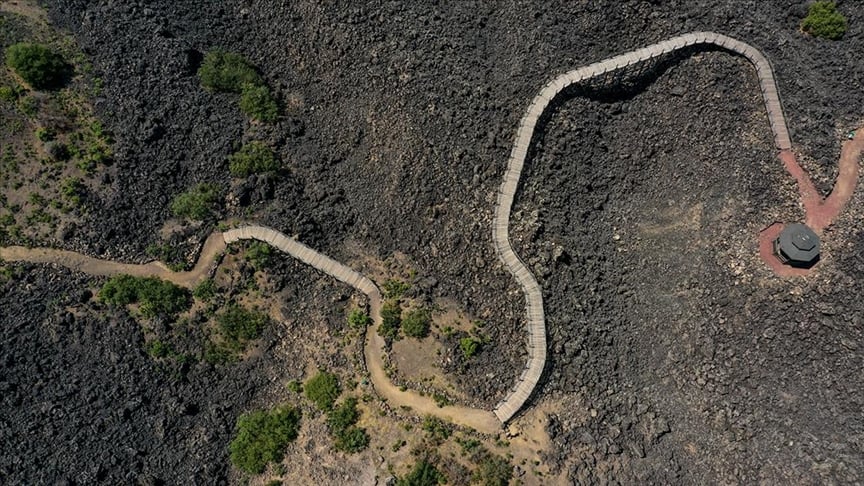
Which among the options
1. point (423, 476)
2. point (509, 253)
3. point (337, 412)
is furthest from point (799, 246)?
point (337, 412)

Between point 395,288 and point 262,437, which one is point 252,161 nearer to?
point 395,288

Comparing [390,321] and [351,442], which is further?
[390,321]

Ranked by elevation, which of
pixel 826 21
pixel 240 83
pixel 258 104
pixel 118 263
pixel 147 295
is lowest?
pixel 147 295

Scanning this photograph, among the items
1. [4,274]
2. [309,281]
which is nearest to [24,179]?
[4,274]

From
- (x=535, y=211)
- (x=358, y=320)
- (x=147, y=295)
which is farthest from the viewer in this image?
(x=535, y=211)

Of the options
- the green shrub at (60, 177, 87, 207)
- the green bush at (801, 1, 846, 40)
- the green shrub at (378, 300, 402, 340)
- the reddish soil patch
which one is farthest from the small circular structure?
the green shrub at (60, 177, 87, 207)

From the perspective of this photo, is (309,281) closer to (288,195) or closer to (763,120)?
(288,195)

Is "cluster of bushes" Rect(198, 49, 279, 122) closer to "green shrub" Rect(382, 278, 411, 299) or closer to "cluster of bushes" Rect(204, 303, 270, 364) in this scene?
"cluster of bushes" Rect(204, 303, 270, 364)
